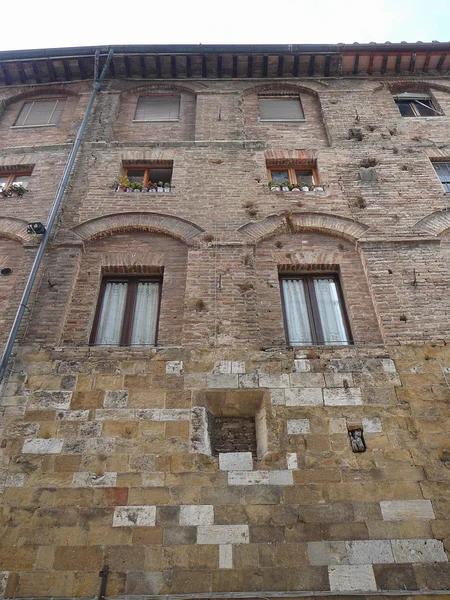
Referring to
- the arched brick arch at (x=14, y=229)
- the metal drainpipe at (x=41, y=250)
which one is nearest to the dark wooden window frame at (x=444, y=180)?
the metal drainpipe at (x=41, y=250)

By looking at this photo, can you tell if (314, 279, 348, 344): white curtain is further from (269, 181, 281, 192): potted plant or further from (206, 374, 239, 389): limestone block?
(269, 181, 281, 192): potted plant

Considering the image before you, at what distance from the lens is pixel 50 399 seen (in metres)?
6.79

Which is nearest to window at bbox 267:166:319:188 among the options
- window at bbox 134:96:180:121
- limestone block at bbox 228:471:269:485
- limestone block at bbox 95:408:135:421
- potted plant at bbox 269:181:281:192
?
potted plant at bbox 269:181:281:192

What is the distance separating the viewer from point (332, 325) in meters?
8.20

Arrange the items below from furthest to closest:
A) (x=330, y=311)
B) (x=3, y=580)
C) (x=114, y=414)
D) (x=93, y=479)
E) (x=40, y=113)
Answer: (x=40, y=113) < (x=330, y=311) < (x=114, y=414) < (x=93, y=479) < (x=3, y=580)

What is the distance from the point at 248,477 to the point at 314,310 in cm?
336

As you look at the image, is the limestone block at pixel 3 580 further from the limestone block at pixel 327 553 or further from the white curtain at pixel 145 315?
the white curtain at pixel 145 315

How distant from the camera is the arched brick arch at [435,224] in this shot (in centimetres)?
912

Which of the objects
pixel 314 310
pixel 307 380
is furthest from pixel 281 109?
pixel 307 380

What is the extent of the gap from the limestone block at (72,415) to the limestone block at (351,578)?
12.1ft

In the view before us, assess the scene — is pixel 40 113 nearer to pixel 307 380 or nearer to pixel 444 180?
pixel 444 180

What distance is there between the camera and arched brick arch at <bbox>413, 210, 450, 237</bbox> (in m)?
9.12

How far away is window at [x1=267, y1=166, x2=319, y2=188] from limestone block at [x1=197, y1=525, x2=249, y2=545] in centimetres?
730

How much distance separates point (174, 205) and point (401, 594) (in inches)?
297
